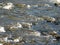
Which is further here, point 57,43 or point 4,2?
point 4,2

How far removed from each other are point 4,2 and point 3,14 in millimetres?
2041

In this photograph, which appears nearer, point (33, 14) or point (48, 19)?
point (48, 19)

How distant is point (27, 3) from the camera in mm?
14586

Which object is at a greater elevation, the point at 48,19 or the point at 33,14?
→ the point at 33,14

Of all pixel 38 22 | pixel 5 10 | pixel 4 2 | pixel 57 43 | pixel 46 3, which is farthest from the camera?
pixel 46 3

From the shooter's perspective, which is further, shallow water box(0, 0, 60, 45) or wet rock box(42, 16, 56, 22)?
wet rock box(42, 16, 56, 22)

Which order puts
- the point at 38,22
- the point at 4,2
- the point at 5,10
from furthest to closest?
the point at 4,2
the point at 5,10
the point at 38,22

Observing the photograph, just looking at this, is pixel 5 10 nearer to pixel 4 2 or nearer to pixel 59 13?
pixel 4 2

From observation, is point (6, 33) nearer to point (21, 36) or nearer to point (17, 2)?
point (21, 36)

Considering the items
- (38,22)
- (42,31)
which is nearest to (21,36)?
(42,31)

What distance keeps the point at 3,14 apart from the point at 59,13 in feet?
8.93

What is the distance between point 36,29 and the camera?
10555mm

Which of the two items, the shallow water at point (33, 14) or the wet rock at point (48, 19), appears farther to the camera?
the wet rock at point (48, 19)

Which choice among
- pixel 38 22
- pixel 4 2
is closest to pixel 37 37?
pixel 38 22
